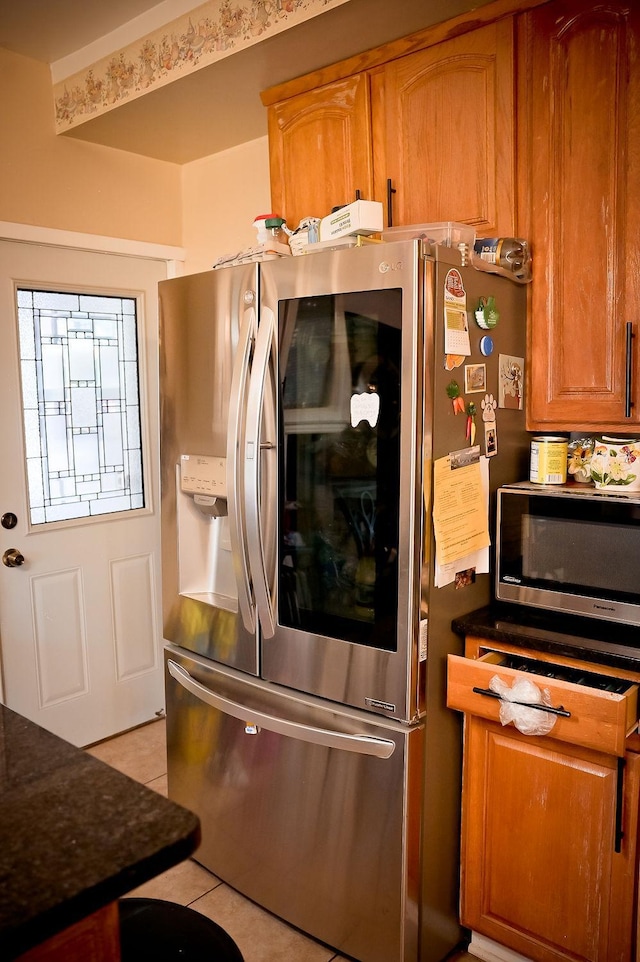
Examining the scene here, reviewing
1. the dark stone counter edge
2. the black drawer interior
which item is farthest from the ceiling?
the dark stone counter edge

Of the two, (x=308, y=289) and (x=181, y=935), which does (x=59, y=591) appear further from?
(x=181, y=935)

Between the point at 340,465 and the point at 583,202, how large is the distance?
85 cm

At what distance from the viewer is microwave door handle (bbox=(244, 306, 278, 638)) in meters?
1.92

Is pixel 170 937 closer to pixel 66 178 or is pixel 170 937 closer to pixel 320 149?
pixel 320 149

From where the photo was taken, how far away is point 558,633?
178 centimetres

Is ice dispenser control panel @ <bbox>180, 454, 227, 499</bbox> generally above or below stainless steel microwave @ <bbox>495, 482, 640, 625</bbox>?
above

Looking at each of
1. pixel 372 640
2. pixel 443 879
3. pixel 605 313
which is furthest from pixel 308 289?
pixel 443 879

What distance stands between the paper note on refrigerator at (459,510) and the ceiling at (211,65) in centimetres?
114

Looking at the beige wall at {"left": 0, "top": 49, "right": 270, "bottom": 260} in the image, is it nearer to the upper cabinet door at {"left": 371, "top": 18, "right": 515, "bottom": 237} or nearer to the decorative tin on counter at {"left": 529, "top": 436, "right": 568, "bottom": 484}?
the upper cabinet door at {"left": 371, "top": 18, "right": 515, "bottom": 237}

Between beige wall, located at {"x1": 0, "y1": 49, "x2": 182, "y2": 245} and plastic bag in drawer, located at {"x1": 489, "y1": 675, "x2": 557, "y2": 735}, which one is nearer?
plastic bag in drawer, located at {"x1": 489, "y1": 675, "x2": 557, "y2": 735}

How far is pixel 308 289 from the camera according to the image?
1.84 metres

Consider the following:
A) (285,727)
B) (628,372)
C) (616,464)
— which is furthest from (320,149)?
(285,727)

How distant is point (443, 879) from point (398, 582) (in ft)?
2.62

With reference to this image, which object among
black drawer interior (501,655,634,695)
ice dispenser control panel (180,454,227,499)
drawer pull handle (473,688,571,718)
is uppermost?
ice dispenser control panel (180,454,227,499)
